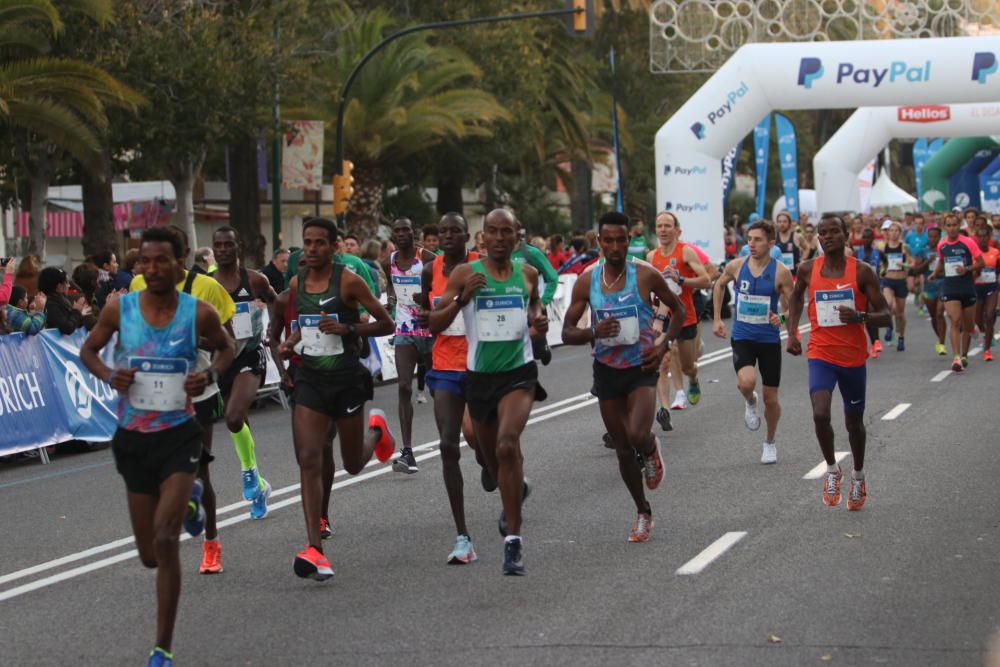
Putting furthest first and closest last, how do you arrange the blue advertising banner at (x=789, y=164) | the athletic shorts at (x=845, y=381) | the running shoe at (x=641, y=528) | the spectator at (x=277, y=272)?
the blue advertising banner at (x=789, y=164)
the spectator at (x=277, y=272)
the athletic shorts at (x=845, y=381)
the running shoe at (x=641, y=528)

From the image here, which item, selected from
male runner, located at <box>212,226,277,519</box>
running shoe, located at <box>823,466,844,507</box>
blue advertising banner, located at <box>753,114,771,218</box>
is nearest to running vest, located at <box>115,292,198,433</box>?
male runner, located at <box>212,226,277,519</box>

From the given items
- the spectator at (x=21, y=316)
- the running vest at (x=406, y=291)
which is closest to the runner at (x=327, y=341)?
the running vest at (x=406, y=291)

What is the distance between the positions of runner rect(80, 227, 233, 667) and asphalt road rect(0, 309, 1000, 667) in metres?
0.65

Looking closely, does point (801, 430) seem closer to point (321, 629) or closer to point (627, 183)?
point (321, 629)

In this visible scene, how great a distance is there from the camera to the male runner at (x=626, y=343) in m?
9.15

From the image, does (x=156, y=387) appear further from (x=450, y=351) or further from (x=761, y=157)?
(x=761, y=157)

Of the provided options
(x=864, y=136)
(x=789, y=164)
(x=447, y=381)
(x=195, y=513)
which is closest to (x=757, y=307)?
(x=447, y=381)

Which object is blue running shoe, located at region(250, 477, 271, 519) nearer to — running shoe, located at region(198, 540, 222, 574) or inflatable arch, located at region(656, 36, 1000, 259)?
running shoe, located at region(198, 540, 222, 574)

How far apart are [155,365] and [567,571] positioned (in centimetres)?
250

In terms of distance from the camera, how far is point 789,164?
45844mm

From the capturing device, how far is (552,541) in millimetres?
9414

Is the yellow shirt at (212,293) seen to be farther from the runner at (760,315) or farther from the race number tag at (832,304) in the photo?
the runner at (760,315)

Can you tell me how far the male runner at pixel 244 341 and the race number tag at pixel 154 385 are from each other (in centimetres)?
251

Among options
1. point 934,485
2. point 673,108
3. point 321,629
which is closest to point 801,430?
point 934,485
